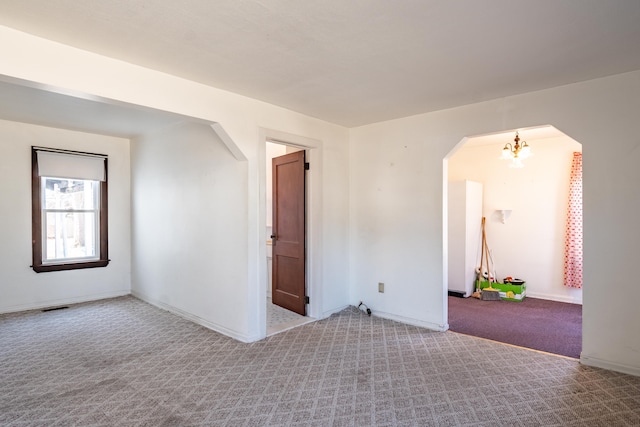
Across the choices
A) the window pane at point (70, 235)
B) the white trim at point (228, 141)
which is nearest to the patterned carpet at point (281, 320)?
the white trim at point (228, 141)

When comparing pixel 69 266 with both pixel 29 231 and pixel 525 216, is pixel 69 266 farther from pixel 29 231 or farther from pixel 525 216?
pixel 525 216

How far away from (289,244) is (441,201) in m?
1.97

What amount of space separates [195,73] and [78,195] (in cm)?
372

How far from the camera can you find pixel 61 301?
5.05 metres

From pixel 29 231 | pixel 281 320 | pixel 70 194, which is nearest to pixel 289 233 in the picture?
pixel 281 320

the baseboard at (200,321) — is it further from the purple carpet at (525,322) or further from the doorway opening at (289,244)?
the purple carpet at (525,322)

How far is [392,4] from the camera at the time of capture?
1.87 meters

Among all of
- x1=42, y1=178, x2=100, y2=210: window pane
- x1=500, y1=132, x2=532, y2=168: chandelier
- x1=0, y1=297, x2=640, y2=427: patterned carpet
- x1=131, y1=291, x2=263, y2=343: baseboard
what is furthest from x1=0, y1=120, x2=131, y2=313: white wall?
x1=500, y1=132, x2=532, y2=168: chandelier

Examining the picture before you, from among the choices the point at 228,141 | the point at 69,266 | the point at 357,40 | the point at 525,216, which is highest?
the point at 357,40

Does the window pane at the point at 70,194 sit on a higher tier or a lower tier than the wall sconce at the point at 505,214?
higher

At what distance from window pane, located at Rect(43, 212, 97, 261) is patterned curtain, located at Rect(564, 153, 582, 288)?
7209mm

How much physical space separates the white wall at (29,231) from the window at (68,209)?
91 millimetres

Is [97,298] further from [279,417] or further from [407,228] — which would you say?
[407,228]

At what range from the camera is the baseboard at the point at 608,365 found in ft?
9.18
